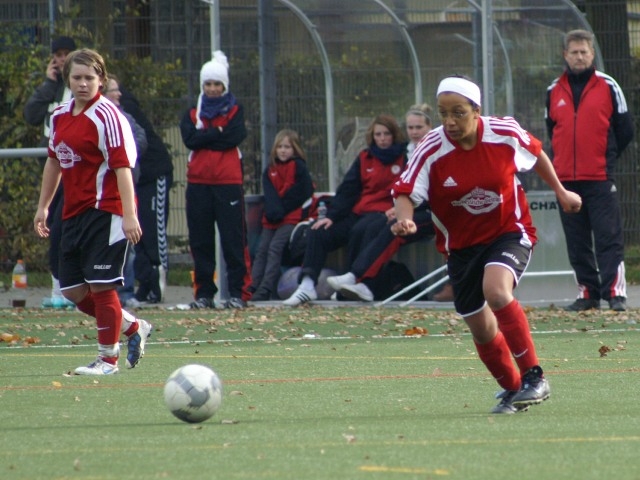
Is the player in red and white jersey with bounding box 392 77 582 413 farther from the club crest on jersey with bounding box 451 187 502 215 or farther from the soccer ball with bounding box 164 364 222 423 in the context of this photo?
the soccer ball with bounding box 164 364 222 423

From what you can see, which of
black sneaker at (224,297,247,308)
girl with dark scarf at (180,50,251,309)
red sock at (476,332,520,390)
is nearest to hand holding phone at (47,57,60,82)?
Answer: girl with dark scarf at (180,50,251,309)

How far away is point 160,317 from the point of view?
14.2m

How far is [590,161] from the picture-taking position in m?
14.0

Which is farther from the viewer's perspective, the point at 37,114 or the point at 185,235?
the point at 185,235

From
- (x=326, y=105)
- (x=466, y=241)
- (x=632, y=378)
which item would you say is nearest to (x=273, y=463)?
(x=466, y=241)

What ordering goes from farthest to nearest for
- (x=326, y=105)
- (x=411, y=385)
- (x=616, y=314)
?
1. (x=326, y=105)
2. (x=616, y=314)
3. (x=411, y=385)

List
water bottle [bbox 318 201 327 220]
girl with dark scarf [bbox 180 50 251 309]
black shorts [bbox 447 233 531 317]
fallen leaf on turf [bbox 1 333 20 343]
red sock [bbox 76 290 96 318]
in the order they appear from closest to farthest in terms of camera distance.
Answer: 1. black shorts [bbox 447 233 531 317]
2. red sock [bbox 76 290 96 318]
3. fallen leaf on turf [bbox 1 333 20 343]
4. girl with dark scarf [bbox 180 50 251 309]
5. water bottle [bbox 318 201 327 220]

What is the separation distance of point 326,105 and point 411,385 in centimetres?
944

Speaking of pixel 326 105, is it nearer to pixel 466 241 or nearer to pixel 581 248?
pixel 581 248

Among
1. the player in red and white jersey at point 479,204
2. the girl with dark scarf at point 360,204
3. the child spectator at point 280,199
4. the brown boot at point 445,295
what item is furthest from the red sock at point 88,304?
the child spectator at point 280,199

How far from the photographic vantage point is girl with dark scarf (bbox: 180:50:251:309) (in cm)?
1514

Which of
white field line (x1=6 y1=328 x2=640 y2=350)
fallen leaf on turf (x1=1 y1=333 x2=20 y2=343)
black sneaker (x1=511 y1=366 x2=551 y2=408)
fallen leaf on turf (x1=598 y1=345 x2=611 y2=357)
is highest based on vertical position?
black sneaker (x1=511 y1=366 x2=551 y2=408)

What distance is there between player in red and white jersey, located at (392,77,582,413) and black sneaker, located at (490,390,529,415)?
1 cm

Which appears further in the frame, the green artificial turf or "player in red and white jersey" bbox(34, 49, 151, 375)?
"player in red and white jersey" bbox(34, 49, 151, 375)
